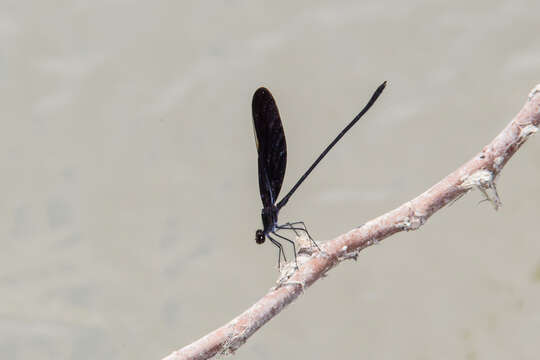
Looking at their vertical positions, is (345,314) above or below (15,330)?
below

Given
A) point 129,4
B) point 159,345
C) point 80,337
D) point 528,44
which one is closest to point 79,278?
point 80,337

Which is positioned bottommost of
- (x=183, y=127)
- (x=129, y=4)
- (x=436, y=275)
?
(x=436, y=275)

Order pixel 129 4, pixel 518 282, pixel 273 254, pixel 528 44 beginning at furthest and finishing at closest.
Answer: pixel 129 4
pixel 528 44
pixel 273 254
pixel 518 282

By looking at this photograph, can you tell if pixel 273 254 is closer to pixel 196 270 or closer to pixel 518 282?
pixel 196 270

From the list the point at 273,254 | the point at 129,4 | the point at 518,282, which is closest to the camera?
the point at 518,282

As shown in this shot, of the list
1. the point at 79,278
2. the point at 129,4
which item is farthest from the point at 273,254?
the point at 129,4

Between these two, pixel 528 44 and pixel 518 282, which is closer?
pixel 518 282
